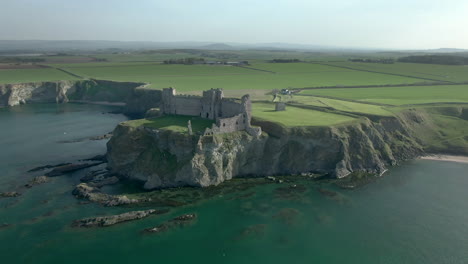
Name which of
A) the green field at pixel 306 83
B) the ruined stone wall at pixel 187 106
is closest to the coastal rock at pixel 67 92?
the green field at pixel 306 83

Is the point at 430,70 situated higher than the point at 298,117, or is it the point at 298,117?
the point at 430,70

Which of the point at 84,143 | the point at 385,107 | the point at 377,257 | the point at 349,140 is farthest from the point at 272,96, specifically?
the point at 377,257

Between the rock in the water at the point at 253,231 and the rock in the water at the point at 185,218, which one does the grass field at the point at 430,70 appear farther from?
the rock in the water at the point at 185,218

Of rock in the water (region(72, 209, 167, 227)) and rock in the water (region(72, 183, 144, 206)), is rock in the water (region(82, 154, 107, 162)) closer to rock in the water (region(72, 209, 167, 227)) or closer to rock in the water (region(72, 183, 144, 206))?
rock in the water (region(72, 183, 144, 206))

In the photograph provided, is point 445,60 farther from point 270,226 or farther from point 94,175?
point 94,175

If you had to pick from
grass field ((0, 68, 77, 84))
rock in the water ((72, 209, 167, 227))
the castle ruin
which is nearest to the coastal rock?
grass field ((0, 68, 77, 84))

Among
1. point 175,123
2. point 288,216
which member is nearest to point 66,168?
point 175,123
